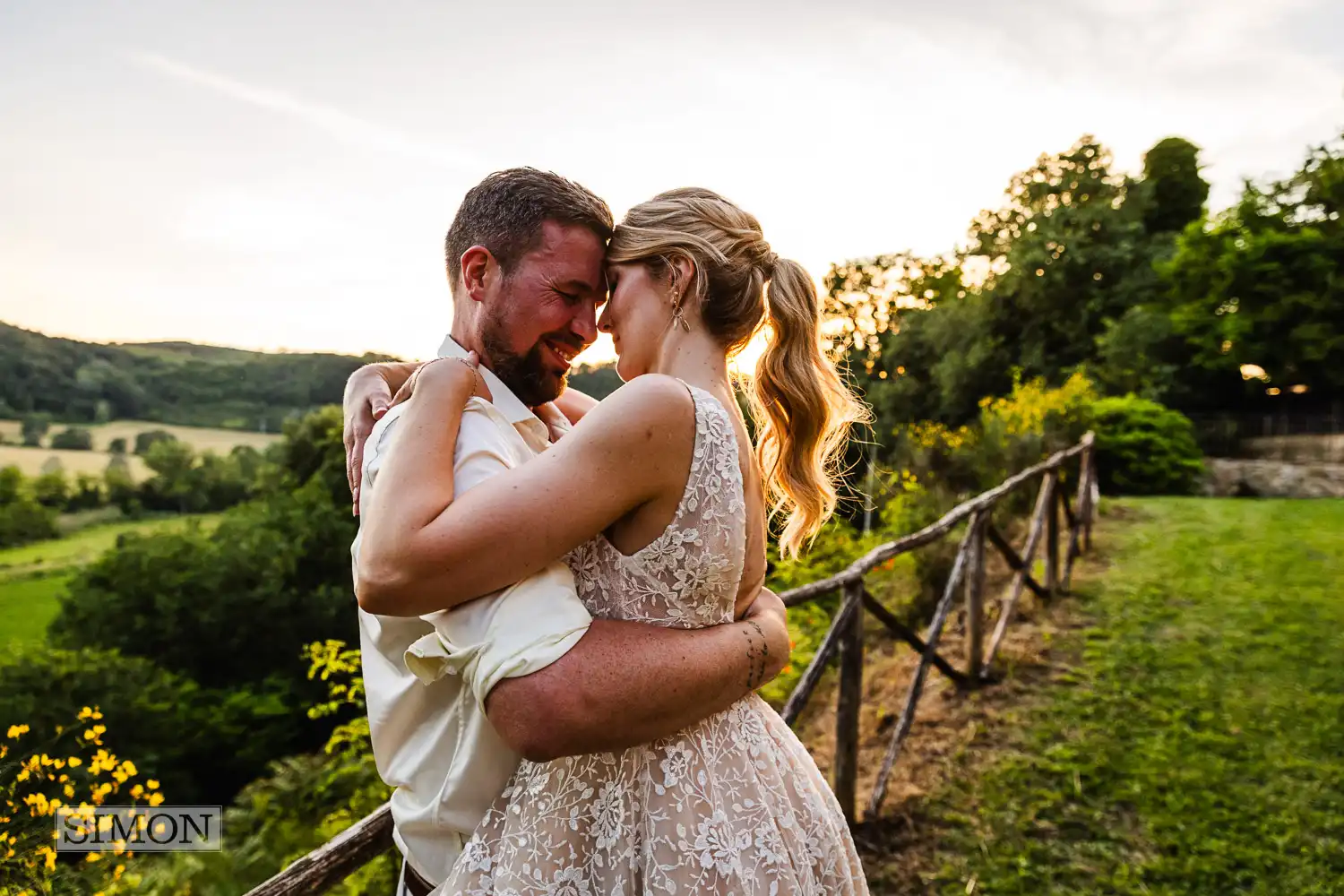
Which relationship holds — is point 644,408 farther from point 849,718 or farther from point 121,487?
point 121,487

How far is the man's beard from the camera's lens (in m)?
1.62

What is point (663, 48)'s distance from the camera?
286 inches

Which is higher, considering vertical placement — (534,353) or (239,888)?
(534,353)

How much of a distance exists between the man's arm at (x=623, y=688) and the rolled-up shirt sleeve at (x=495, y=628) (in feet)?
0.07

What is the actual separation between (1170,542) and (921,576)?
4.66 m

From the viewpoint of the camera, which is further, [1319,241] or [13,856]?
[1319,241]

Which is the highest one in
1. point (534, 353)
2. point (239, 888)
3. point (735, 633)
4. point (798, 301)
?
point (798, 301)

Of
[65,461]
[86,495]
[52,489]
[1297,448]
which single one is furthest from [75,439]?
[1297,448]

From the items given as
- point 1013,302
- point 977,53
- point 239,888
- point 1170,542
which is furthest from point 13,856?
point 1013,302

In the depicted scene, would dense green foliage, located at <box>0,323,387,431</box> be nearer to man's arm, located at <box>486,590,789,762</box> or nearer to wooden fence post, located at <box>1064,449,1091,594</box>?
wooden fence post, located at <box>1064,449,1091,594</box>

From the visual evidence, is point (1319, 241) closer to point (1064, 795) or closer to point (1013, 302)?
point (1013, 302)

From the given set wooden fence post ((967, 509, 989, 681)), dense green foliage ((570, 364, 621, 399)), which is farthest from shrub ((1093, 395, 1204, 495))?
dense green foliage ((570, 364, 621, 399))

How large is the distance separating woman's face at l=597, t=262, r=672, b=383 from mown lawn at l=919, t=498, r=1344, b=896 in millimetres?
3629

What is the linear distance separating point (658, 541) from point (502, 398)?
0.42 meters
